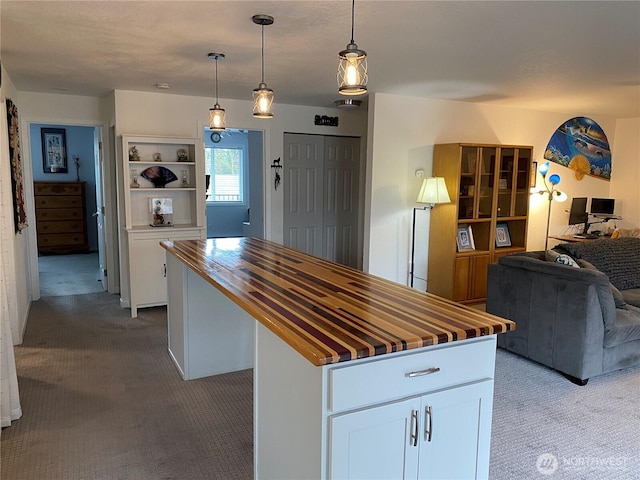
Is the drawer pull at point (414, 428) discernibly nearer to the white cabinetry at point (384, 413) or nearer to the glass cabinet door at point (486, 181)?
the white cabinetry at point (384, 413)

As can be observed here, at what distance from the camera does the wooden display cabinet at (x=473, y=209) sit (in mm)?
5234

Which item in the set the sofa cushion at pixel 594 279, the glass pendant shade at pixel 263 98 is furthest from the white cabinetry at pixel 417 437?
the glass pendant shade at pixel 263 98

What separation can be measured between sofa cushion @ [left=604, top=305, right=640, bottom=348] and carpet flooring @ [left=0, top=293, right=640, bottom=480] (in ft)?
1.04

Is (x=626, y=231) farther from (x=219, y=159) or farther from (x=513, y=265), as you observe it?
(x=219, y=159)

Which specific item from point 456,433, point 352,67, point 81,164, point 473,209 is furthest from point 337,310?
point 81,164

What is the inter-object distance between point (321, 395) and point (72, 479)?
1552 millimetres

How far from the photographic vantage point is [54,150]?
838 centimetres

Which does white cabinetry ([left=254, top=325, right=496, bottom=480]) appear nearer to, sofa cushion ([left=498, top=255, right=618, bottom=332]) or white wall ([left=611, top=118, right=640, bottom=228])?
sofa cushion ([left=498, top=255, right=618, bottom=332])

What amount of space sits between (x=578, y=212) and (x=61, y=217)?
28.0ft

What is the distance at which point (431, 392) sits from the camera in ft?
5.56

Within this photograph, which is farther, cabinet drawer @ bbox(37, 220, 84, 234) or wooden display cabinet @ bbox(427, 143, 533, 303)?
cabinet drawer @ bbox(37, 220, 84, 234)

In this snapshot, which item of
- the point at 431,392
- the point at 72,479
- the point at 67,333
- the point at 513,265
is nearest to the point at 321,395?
the point at 431,392

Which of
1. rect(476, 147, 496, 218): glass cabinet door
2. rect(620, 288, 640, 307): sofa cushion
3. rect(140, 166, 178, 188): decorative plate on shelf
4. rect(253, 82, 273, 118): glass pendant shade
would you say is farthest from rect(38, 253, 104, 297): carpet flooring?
rect(620, 288, 640, 307): sofa cushion

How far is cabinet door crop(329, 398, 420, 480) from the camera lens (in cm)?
154
